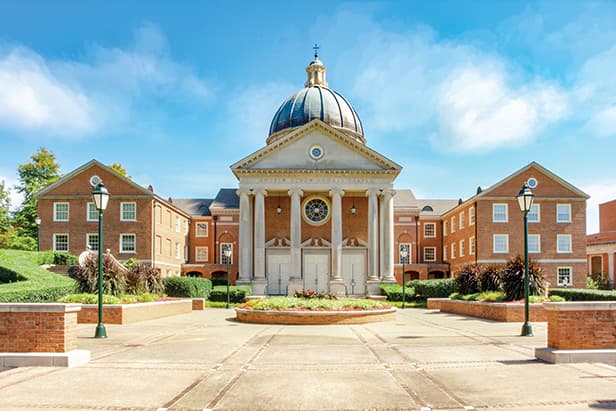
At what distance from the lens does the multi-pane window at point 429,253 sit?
6012cm

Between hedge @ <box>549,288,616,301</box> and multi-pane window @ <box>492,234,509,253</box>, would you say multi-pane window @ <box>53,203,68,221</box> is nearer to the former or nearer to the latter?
multi-pane window @ <box>492,234,509,253</box>

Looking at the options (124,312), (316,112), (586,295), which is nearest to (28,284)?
(124,312)

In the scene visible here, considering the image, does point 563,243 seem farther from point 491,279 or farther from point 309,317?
point 309,317

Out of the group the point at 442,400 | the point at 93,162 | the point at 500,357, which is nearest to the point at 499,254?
the point at 93,162

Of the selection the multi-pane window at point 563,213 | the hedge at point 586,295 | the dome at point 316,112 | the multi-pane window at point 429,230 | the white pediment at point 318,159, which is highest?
the dome at point 316,112

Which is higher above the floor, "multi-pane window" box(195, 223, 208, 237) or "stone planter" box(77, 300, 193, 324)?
"multi-pane window" box(195, 223, 208, 237)

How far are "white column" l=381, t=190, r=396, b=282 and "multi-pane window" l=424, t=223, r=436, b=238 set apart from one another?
668 inches

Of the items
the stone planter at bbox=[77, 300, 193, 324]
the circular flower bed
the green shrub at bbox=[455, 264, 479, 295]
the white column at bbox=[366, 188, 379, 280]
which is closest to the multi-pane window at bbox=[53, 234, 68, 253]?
the stone planter at bbox=[77, 300, 193, 324]

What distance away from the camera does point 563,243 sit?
161 feet

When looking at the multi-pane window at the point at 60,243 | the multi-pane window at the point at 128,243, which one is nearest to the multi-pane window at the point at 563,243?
the multi-pane window at the point at 128,243

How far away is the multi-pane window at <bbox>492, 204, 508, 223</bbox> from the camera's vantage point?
48.6 m

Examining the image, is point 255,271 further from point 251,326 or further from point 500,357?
point 500,357

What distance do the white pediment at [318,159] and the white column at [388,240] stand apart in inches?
94.0

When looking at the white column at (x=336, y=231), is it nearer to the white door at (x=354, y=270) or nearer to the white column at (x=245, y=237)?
the white door at (x=354, y=270)
